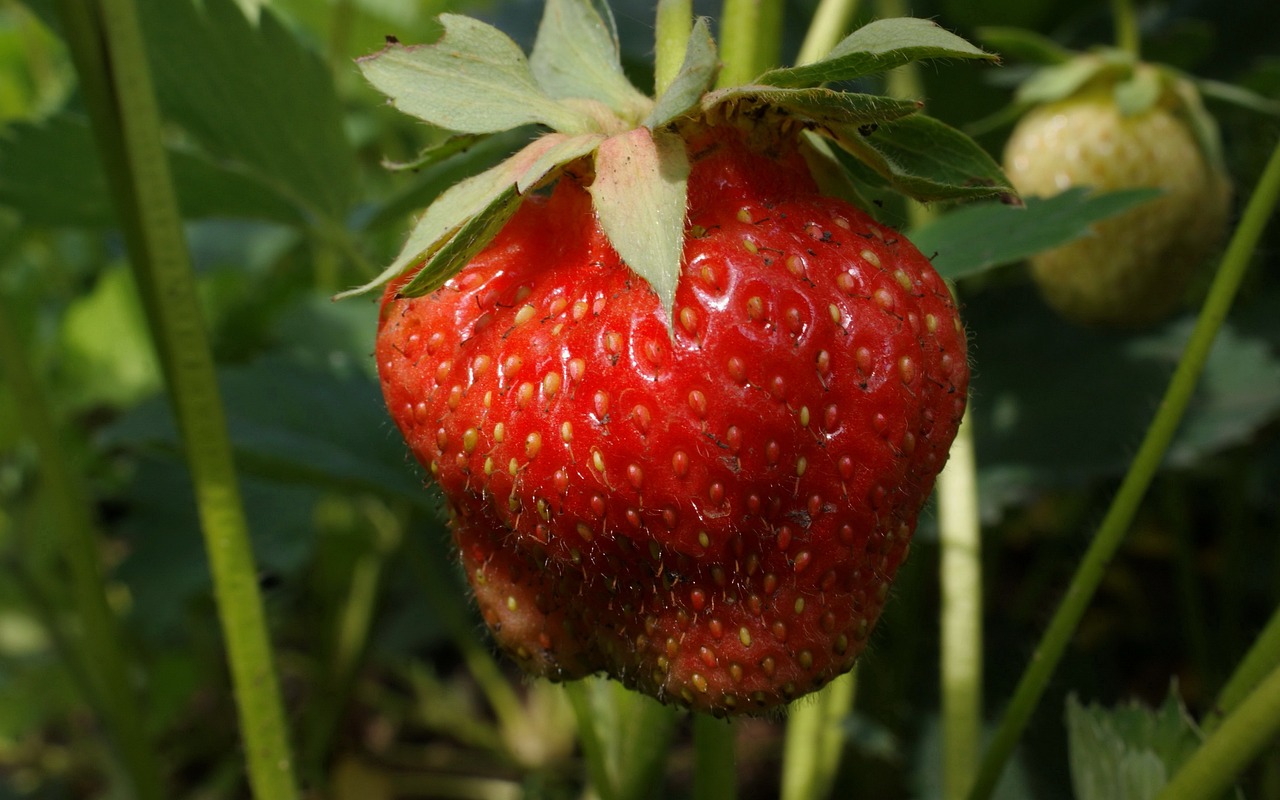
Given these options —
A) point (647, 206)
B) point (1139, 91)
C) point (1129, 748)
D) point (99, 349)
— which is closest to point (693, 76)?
point (647, 206)

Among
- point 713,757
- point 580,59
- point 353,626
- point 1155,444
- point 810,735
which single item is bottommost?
point 353,626

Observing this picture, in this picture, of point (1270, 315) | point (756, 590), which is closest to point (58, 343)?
point (756, 590)

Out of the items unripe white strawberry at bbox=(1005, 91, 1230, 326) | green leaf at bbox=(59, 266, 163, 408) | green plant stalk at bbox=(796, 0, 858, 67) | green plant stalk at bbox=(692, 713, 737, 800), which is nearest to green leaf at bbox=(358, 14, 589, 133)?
green plant stalk at bbox=(796, 0, 858, 67)

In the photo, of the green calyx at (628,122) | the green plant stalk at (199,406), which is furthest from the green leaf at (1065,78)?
the green plant stalk at (199,406)

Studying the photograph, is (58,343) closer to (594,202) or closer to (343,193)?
(343,193)

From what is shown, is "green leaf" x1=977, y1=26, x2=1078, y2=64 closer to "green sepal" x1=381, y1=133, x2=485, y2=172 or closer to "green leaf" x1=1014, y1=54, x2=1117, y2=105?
"green leaf" x1=1014, y1=54, x2=1117, y2=105

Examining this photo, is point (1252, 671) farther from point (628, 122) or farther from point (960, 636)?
point (628, 122)
